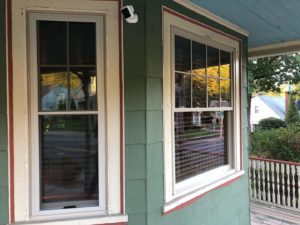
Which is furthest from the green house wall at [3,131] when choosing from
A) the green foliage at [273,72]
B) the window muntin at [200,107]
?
the green foliage at [273,72]

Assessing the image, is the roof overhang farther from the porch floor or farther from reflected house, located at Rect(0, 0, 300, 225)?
the porch floor

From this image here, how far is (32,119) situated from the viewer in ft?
6.52

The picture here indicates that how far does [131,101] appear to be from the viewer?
2.13 metres

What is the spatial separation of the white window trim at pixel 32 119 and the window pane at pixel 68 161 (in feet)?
0.24

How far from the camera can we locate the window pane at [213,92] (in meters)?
3.07

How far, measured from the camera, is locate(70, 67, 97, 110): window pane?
206 cm

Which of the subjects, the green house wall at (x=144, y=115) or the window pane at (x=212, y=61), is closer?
the green house wall at (x=144, y=115)

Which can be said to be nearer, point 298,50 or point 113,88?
point 113,88

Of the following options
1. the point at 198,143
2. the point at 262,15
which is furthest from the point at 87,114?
the point at 262,15

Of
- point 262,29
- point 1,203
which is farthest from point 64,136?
point 262,29

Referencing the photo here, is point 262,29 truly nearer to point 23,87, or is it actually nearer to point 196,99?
point 196,99

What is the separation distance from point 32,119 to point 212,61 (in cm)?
187

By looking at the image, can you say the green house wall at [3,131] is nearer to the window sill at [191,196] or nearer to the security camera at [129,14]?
the security camera at [129,14]

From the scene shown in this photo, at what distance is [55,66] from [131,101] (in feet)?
1.81
